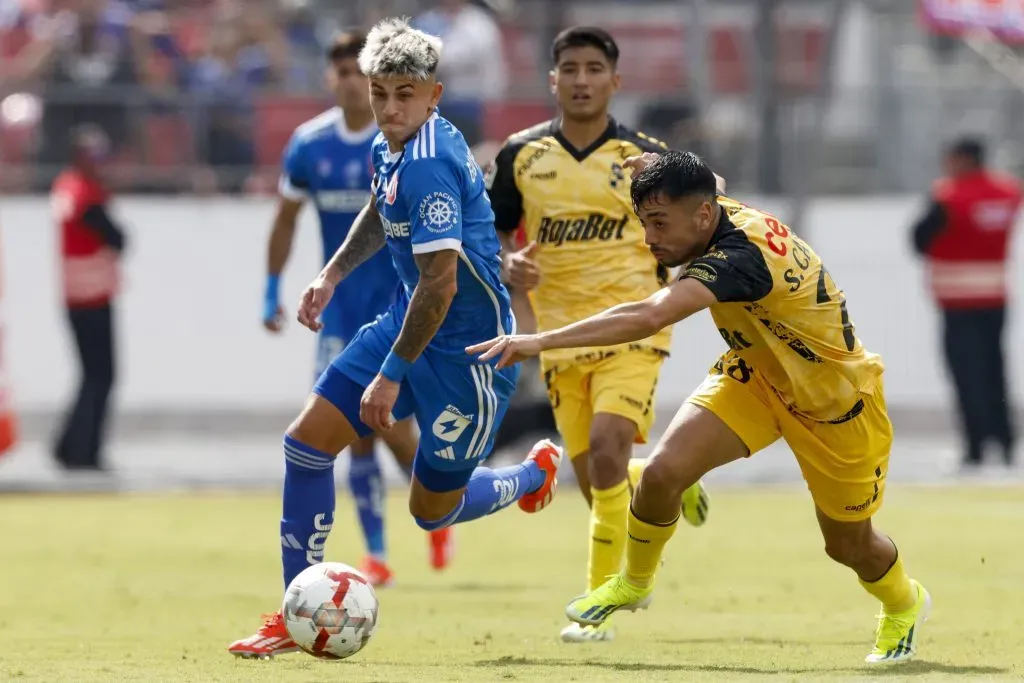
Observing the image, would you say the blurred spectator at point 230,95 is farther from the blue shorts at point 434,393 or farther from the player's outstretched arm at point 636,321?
the player's outstretched arm at point 636,321

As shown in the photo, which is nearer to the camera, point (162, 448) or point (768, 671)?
point (768, 671)

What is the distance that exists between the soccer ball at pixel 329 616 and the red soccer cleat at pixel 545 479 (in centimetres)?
163

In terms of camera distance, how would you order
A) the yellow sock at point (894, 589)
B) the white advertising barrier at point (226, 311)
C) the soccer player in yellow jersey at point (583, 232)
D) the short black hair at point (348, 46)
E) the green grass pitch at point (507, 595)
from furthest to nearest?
the white advertising barrier at point (226, 311) → the short black hair at point (348, 46) → the soccer player in yellow jersey at point (583, 232) → the yellow sock at point (894, 589) → the green grass pitch at point (507, 595)

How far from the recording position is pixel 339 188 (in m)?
11.2

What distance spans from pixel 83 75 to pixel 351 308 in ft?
31.7

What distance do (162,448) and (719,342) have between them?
5852 mm

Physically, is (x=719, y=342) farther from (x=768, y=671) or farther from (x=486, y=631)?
(x=768, y=671)

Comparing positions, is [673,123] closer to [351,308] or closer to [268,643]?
[351,308]

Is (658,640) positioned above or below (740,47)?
below

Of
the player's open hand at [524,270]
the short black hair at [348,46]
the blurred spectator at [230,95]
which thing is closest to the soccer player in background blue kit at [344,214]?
the short black hair at [348,46]

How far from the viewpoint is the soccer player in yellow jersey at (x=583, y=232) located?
920cm

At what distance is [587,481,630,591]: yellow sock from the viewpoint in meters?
8.92

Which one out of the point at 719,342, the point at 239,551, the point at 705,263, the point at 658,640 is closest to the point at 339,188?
the point at 239,551

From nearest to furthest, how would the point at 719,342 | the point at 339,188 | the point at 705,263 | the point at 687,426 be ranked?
1. the point at 705,263
2. the point at 687,426
3. the point at 339,188
4. the point at 719,342
